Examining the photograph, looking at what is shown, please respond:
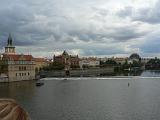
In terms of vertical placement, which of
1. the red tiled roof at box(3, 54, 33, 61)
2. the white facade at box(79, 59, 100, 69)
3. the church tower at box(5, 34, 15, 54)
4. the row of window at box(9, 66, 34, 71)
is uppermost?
the church tower at box(5, 34, 15, 54)

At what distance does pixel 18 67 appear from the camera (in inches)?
3612

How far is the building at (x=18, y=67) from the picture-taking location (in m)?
88.6

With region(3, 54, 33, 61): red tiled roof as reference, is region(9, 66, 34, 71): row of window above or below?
below

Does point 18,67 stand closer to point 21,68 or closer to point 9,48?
point 21,68

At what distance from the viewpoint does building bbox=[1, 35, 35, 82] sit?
3487 inches

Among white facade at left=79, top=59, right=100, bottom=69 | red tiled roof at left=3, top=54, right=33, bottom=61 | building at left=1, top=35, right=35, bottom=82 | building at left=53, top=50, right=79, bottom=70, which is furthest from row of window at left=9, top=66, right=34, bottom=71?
white facade at left=79, top=59, right=100, bottom=69

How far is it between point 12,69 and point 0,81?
6.47 m

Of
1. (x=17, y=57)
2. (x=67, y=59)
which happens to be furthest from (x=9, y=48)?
(x=67, y=59)

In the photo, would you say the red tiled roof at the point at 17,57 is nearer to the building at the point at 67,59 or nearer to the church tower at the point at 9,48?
the church tower at the point at 9,48

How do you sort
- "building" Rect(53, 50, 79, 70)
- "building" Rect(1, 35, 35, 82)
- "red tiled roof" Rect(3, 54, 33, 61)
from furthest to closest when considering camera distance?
"building" Rect(53, 50, 79, 70)
"red tiled roof" Rect(3, 54, 33, 61)
"building" Rect(1, 35, 35, 82)

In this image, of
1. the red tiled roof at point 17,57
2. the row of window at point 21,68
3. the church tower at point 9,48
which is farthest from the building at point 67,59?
the row of window at point 21,68

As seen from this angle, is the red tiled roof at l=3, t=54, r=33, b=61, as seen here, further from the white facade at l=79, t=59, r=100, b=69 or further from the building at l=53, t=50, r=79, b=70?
the white facade at l=79, t=59, r=100, b=69

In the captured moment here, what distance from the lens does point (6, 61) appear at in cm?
9188

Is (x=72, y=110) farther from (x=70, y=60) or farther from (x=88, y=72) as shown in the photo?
(x=70, y=60)
